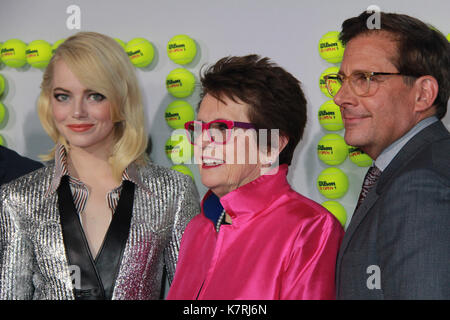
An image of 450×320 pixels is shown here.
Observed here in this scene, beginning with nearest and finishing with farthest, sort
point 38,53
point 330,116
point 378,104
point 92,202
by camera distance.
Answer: point 378,104
point 92,202
point 330,116
point 38,53

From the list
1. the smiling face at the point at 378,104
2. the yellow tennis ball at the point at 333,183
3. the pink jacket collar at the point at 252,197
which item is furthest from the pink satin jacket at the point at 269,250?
the yellow tennis ball at the point at 333,183

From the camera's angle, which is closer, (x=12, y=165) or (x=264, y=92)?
(x=264, y=92)

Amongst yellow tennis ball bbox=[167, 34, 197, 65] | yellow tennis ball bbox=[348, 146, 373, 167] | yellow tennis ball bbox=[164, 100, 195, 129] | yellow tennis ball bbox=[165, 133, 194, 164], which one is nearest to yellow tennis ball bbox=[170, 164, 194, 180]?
yellow tennis ball bbox=[165, 133, 194, 164]

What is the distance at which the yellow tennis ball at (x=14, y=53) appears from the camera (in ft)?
9.78

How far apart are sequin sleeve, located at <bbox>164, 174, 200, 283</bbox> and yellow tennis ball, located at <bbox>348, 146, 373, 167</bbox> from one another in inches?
24.1

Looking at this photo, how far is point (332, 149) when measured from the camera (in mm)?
2375

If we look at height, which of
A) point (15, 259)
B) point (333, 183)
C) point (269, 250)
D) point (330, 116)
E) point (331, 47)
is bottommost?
point (15, 259)

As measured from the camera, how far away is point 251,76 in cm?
178

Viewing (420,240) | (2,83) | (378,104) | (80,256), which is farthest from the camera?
(2,83)

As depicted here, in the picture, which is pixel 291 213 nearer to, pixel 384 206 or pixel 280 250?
pixel 280 250

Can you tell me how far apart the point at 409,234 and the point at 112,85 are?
4.06 ft

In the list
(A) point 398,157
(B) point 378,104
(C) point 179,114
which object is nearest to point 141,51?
(C) point 179,114

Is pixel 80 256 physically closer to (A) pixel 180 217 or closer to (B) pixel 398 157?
(A) pixel 180 217
